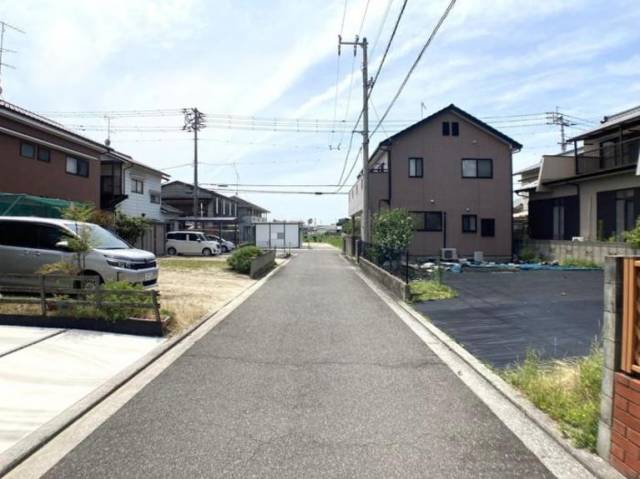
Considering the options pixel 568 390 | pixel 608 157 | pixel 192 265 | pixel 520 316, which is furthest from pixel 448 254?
pixel 568 390

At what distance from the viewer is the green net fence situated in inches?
533

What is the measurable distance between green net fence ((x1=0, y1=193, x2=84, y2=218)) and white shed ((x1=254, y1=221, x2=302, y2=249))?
23.3 meters

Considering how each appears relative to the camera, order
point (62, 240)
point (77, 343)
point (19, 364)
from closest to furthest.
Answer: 1. point (19, 364)
2. point (77, 343)
3. point (62, 240)

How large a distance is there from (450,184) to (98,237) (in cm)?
1918

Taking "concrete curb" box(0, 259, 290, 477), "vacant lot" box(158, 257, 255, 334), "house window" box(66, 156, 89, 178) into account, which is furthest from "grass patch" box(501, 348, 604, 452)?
"house window" box(66, 156, 89, 178)

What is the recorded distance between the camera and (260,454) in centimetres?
357

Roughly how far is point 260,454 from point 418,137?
2381cm

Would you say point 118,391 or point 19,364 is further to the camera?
point 19,364

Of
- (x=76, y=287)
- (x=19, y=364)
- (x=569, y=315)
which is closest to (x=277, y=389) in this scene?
(x=19, y=364)

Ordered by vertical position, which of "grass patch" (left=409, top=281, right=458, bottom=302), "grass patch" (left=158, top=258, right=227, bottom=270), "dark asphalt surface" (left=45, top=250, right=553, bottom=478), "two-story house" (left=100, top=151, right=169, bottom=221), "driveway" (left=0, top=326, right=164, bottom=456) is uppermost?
"two-story house" (left=100, top=151, right=169, bottom=221)

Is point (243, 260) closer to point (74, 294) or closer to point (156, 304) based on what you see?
point (74, 294)

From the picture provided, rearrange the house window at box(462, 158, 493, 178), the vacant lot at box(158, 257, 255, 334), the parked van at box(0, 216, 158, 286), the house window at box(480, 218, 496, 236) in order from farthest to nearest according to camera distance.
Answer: the house window at box(462, 158, 493, 178) → the house window at box(480, 218, 496, 236) → the parked van at box(0, 216, 158, 286) → the vacant lot at box(158, 257, 255, 334)

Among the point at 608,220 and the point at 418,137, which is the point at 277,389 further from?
the point at 418,137

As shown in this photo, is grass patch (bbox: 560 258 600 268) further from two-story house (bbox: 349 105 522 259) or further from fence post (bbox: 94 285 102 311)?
fence post (bbox: 94 285 102 311)
